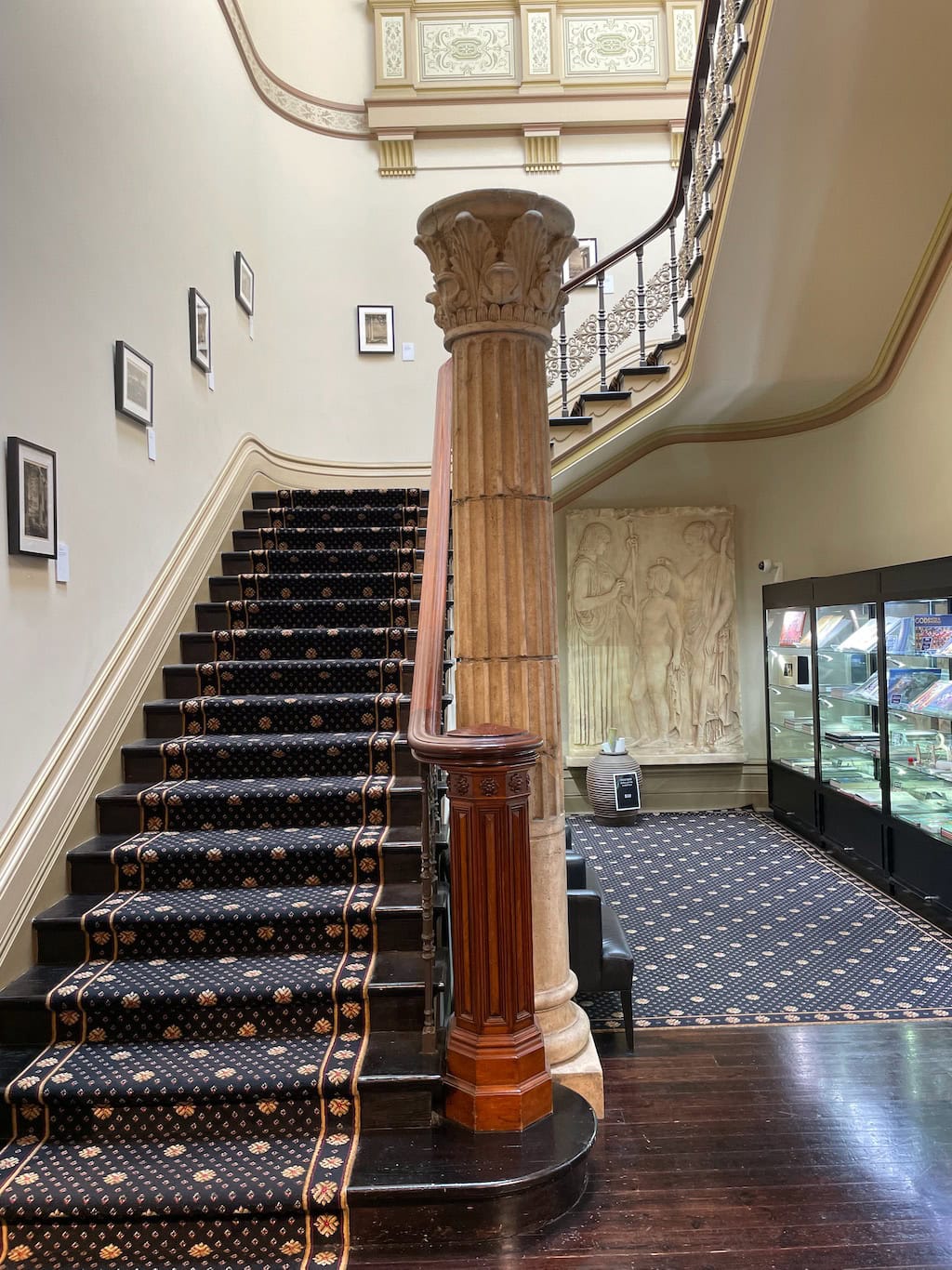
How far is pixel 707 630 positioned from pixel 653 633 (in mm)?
487

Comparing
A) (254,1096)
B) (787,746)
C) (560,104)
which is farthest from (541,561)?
(560,104)

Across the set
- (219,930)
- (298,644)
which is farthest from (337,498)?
(219,930)

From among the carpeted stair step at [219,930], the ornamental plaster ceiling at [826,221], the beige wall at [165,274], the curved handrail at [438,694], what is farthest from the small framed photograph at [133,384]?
the ornamental plaster ceiling at [826,221]

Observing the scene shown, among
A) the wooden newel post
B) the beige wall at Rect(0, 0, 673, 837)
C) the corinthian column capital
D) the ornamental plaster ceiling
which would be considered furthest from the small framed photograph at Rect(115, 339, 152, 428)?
the ornamental plaster ceiling

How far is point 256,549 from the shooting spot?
5074 millimetres

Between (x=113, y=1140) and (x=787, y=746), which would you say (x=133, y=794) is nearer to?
(x=113, y=1140)

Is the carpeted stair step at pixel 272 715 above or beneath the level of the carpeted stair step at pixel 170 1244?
above

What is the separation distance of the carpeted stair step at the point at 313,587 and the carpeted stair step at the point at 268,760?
1.30 metres

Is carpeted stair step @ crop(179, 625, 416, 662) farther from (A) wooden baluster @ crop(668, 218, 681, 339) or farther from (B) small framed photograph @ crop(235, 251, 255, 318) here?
(A) wooden baluster @ crop(668, 218, 681, 339)

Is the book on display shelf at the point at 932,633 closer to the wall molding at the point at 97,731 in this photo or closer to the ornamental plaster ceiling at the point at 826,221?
the ornamental plaster ceiling at the point at 826,221

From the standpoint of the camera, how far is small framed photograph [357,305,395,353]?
691 centimetres

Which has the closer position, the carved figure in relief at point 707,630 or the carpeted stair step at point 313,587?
the carpeted stair step at point 313,587

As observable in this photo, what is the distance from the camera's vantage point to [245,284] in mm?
5734

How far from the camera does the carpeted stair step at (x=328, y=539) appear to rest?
16.5 ft
